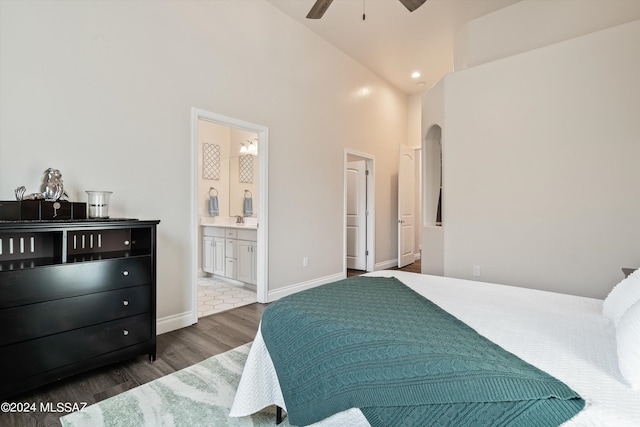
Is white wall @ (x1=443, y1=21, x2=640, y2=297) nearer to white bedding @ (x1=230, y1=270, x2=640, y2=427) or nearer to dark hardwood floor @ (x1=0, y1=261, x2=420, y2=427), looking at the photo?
white bedding @ (x1=230, y1=270, x2=640, y2=427)

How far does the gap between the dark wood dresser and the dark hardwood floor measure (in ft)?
0.34

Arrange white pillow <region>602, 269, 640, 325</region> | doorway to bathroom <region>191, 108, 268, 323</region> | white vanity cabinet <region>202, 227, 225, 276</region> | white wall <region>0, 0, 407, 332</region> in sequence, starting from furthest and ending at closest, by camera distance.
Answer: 1. white vanity cabinet <region>202, 227, 225, 276</region>
2. doorway to bathroom <region>191, 108, 268, 323</region>
3. white wall <region>0, 0, 407, 332</region>
4. white pillow <region>602, 269, 640, 325</region>

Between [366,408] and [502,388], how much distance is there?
1.43 ft

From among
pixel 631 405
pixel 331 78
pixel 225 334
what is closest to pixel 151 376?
pixel 225 334

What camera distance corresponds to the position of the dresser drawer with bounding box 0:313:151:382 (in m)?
1.74

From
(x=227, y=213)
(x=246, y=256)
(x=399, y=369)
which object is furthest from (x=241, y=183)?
(x=399, y=369)

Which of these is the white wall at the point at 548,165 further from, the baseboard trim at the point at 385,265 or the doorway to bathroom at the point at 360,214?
the baseboard trim at the point at 385,265

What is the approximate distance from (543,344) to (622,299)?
0.56 m

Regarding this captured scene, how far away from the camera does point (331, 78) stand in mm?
4539

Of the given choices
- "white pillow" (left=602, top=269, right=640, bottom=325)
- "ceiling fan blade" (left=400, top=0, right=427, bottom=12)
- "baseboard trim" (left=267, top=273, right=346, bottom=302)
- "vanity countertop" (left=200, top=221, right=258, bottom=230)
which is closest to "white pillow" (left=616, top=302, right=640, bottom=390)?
"white pillow" (left=602, top=269, right=640, bottom=325)

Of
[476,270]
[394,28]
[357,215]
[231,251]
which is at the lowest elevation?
[476,270]

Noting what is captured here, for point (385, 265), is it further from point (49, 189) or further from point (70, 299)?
point (49, 189)

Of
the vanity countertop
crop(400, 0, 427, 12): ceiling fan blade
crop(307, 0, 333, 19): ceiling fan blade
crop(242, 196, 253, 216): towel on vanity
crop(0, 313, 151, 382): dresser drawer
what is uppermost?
crop(307, 0, 333, 19): ceiling fan blade

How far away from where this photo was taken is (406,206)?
234 inches
